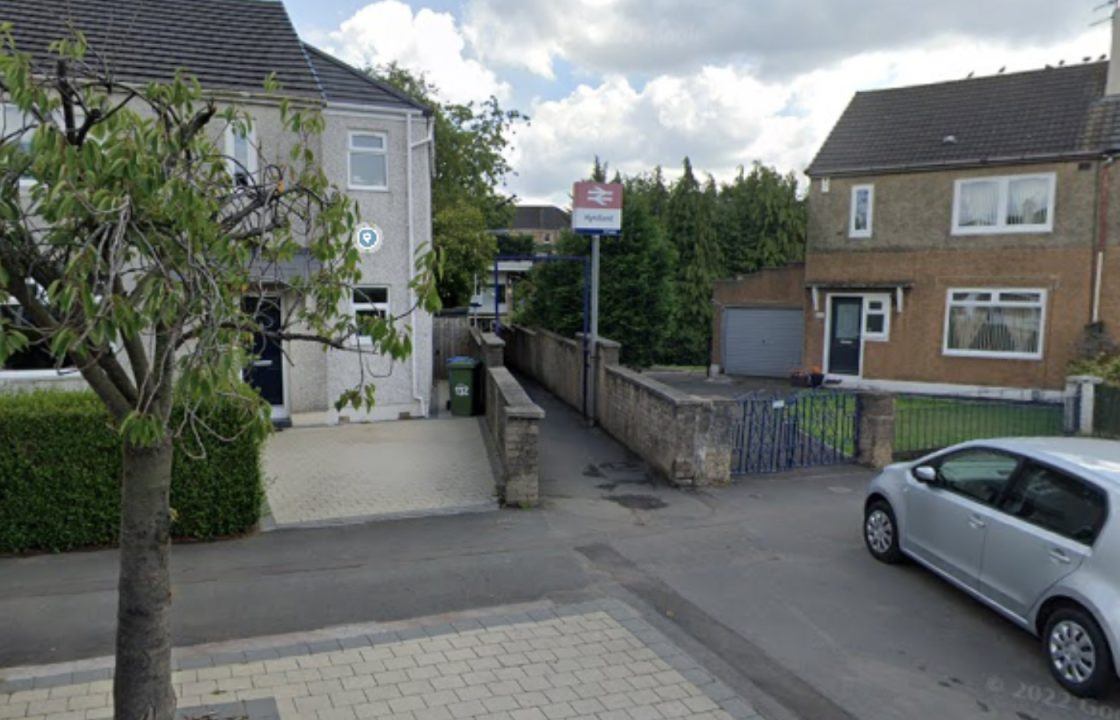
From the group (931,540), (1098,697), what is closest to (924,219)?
(931,540)

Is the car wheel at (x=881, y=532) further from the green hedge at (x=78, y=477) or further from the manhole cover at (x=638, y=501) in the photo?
the green hedge at (x=78, y=477)

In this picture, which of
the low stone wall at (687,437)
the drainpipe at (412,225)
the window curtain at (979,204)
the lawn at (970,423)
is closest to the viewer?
the low stone wall at (687,437)

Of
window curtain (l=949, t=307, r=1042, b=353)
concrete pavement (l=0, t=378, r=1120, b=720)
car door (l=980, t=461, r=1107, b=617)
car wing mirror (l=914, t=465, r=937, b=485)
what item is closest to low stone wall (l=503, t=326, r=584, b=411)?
concrete pavement (l=0, t=378, r=1120, b=720)

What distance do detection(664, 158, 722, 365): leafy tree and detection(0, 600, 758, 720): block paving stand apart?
28.4m

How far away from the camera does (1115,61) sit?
17266mm

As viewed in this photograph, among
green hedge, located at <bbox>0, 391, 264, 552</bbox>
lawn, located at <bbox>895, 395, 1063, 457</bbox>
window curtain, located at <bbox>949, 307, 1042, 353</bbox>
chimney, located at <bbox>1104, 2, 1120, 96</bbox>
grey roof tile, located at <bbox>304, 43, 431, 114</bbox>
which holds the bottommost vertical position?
lawn, located at <bbox>895, 395, 1063, 457</bbox>

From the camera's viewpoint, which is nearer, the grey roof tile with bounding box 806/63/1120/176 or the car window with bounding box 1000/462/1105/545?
the car window with bounding box 1000/462/1105/545

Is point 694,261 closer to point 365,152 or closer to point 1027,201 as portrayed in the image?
point 1027,201

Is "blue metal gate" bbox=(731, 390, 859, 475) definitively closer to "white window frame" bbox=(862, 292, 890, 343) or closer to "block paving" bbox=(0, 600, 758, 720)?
"block paving" bbox=(0, 600, 758, 720)

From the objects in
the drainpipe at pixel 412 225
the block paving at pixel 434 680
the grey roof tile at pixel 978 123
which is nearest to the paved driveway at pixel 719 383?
the grey roof tile at pixel 978 123

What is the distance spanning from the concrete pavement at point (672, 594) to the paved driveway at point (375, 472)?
532 mm

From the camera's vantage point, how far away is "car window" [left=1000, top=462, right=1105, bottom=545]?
5211 mm

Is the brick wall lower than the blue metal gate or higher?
higher

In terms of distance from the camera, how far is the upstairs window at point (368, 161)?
1383 centimetres
